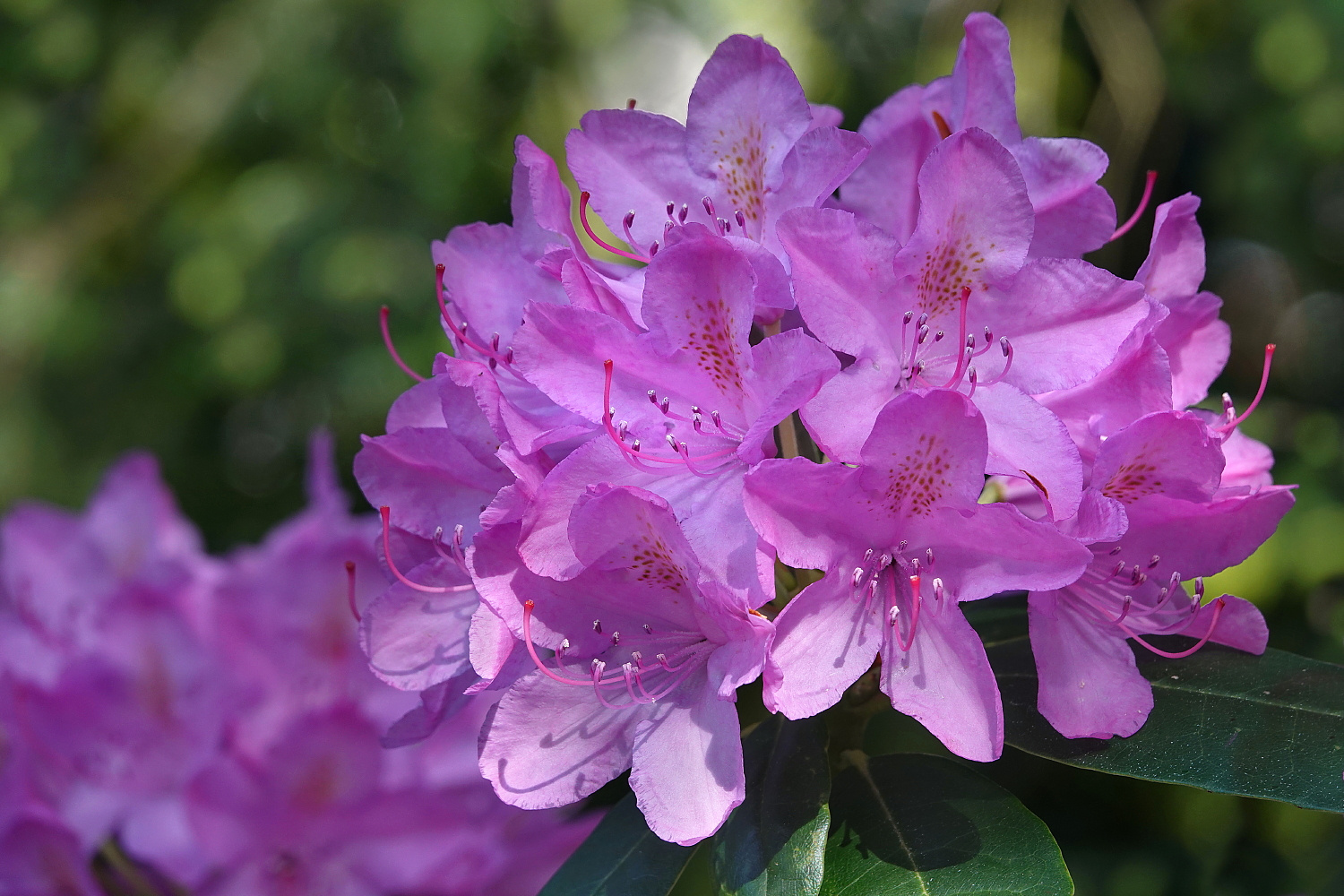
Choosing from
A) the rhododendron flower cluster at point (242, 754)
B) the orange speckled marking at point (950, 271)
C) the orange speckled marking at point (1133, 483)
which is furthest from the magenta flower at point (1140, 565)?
the rhododendron flower cluster at point (242, 754)

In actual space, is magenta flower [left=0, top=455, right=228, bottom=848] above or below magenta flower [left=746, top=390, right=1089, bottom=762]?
below

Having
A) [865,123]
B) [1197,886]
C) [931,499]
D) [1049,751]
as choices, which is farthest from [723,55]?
[1197,886]

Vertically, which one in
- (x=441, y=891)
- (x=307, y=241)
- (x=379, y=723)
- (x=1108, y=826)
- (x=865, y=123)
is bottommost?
(x=1108, y=826)

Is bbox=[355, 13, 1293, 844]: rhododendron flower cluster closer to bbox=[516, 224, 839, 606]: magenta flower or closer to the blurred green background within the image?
bbox=[516, 224, 839, 606]: magenta flower

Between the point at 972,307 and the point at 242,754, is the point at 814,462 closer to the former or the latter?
the point at 972,307

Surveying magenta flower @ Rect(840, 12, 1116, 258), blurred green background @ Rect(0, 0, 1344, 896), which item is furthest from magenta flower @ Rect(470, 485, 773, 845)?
blurred green background @ Rect(0, 0, 1344, 896)

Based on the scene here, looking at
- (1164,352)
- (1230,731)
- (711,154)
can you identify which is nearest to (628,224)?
(711,154)

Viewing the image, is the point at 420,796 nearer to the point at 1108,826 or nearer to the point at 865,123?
the point at 865,123
